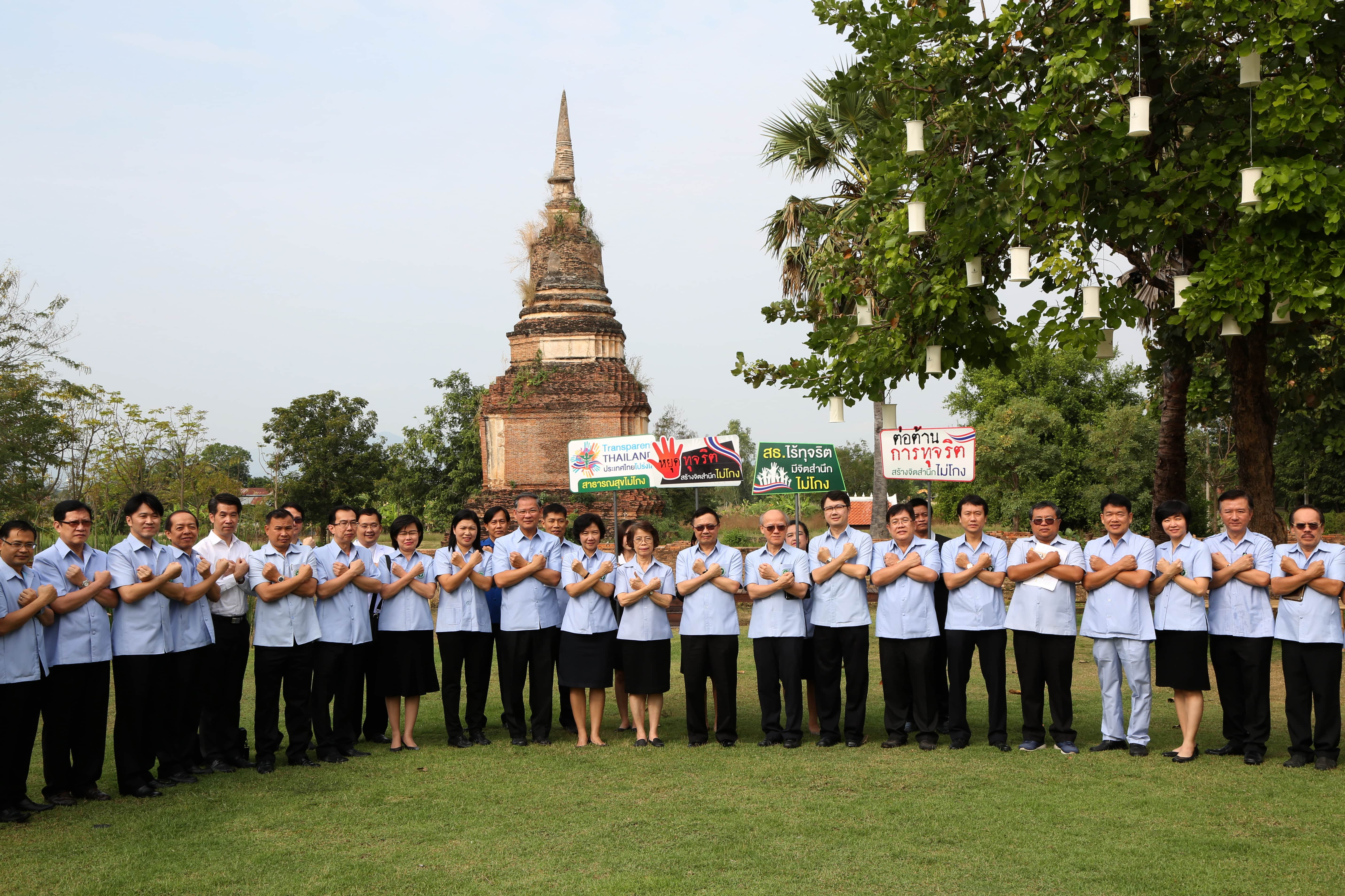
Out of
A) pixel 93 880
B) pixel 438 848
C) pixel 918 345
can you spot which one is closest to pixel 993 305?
pixel 918 345

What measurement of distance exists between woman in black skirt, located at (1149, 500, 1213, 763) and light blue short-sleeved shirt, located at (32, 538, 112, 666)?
22.4ft

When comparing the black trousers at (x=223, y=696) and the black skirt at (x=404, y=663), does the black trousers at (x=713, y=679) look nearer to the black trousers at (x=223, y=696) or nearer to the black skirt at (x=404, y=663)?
the black skirt at (x=404, y=663)

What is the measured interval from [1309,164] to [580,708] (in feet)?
21.3

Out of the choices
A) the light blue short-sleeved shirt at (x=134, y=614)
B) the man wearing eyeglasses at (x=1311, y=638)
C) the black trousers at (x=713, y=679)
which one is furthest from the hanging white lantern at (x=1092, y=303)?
the light blue short-sleeved shirt at (x=134, y=614)

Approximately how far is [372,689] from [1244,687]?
21.0 feet

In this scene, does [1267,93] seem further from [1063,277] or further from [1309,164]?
[1063,277]

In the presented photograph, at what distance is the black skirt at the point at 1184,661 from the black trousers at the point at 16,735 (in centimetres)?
710

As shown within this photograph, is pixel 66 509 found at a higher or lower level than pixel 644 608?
higher

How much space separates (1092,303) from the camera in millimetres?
8609

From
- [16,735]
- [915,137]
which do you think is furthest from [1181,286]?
[16,735]

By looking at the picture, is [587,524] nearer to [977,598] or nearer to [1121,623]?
[977,598]

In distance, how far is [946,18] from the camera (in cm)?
910

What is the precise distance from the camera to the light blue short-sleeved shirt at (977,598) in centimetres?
792

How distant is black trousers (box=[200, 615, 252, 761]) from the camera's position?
7.55 metres
